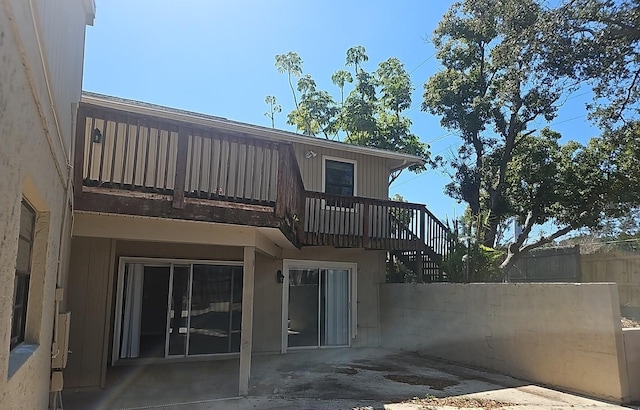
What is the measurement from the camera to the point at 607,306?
6.31m

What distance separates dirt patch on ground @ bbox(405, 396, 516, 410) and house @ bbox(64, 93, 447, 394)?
241cm

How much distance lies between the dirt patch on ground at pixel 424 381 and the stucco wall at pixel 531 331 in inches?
50.3

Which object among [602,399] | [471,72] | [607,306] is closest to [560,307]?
[607,306]

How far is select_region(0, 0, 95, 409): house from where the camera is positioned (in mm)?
1683

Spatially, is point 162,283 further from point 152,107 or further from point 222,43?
point 222,43

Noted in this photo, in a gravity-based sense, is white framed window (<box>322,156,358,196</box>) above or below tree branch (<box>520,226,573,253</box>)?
above

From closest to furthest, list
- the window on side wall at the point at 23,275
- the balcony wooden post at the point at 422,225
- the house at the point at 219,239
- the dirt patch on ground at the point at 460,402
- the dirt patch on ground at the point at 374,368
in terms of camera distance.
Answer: the window on side wall at the point at 23,275, the house at the point at 219,239, the dirt patch on ground at the point at 460,402, the dirt patch on ground at the point at 374,368, the balcony wooden post at the point at 422,225

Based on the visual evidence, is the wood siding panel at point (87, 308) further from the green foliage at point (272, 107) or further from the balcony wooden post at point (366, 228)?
the green foliage at point (272, 107)

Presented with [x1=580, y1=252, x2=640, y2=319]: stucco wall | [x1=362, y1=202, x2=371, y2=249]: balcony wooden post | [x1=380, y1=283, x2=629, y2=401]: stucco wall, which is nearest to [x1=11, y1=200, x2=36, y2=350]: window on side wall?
[x1=380, y1=283, x2=629, y2=401]: stucco wall

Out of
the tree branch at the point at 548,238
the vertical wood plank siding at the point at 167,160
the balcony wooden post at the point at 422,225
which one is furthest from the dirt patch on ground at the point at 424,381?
the tree branch at the point at 548,238

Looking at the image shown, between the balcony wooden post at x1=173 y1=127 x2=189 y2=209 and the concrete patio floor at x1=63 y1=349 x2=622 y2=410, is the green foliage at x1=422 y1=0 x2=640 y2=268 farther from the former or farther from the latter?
the balcony wooden post at x1=173 y1=127 x2=189 y2=209

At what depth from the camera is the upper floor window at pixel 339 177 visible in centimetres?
1150

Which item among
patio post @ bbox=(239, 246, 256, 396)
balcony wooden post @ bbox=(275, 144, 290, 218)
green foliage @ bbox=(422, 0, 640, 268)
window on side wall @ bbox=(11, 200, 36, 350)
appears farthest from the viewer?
green foliage @ bbox=(422, 0, 640, 268)

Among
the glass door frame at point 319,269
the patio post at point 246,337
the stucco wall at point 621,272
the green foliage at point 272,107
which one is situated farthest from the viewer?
the green foliage at point 272,107
